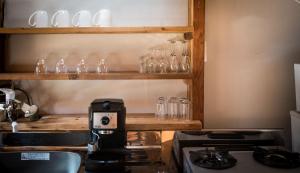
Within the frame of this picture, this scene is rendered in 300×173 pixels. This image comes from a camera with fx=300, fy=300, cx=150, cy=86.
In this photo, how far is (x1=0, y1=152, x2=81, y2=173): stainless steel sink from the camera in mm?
1811

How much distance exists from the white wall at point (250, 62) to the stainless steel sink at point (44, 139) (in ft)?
3.22

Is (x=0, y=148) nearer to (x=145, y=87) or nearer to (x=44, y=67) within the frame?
(x=44, y=67)

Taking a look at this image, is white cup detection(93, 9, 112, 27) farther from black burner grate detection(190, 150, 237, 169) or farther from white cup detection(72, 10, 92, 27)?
black burner grate detection(190, 150, 237, 169)

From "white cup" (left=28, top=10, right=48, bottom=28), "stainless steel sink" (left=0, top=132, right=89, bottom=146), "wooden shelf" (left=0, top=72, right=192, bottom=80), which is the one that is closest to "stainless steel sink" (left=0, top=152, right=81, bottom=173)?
"stainless steel sink" (left=0, top=132, right=89, bottom=146)

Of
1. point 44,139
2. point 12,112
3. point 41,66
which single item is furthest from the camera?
point 41,66

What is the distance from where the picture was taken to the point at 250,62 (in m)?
2.31

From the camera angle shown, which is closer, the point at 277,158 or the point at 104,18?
the point at 277,158

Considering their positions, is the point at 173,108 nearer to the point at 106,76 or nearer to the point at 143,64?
the point at 143,64

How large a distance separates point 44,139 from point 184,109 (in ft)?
3.21

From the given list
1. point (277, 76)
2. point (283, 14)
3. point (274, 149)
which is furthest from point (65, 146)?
point (283, 14)

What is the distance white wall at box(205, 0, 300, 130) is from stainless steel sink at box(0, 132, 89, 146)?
982 mm

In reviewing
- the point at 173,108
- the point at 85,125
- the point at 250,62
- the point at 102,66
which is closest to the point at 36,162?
the point at 85,125

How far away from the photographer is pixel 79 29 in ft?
6.57

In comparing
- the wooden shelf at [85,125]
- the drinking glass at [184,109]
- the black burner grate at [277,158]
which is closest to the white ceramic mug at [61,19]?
the wooden shelf at [85,125]
